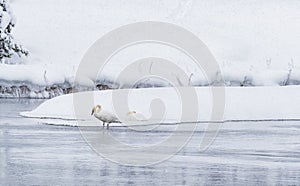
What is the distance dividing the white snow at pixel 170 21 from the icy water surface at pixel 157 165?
2411cm

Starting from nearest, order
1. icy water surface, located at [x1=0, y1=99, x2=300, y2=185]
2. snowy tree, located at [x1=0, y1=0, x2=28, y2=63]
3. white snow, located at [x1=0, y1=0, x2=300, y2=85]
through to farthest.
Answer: icy water surface, located at [x1=0, y1=99, x2=300, y2=185] → snowy tree, located at [x1=0, y1=0, x2=28, y2=63] → white snow, located at [x1=0, y1=0, x2=300, y2=85]

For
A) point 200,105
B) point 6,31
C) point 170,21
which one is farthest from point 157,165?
point 170,21

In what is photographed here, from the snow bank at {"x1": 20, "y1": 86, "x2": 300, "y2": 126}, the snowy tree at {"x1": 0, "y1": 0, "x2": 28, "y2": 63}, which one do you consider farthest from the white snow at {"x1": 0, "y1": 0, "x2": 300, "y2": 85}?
the snowy tree at {"x1": 0, "y1": 0, "x2": 28, "y2": 63}

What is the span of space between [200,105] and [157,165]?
46.8 ft

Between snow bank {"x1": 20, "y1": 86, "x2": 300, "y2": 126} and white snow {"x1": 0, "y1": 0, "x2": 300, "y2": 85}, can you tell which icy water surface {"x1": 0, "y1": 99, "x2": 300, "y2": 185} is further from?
white snow {"x1": 0, "y1": 0, "x2": 300, "y2": 85}

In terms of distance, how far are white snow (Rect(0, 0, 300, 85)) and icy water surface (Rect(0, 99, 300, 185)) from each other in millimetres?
24112

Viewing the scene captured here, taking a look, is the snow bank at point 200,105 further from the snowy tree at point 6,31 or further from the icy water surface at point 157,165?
the icy water surface at point 157,165

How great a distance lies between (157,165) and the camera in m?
16.3

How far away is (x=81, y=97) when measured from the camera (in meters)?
33.3

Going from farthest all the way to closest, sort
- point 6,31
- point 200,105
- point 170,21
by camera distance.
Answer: point 170,21 < point 200,105 < point 6,31

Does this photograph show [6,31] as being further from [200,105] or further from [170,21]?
[170,21]

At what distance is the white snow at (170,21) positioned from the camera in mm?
47469

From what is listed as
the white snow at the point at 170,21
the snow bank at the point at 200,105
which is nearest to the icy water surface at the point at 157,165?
the snow bank at the point at 200,105

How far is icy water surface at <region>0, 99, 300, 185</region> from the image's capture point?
14562mm
